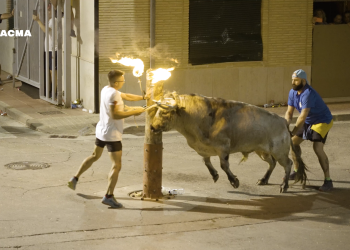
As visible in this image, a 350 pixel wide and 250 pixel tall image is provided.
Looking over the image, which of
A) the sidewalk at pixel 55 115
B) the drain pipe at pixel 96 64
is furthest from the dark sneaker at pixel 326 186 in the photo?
the drain pipe at pixel 96 64

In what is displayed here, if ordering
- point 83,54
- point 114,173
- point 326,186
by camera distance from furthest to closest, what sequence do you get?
point 83,54
point 326,186
point 114,173

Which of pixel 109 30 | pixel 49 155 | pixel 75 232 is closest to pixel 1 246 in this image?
pixel 75 232

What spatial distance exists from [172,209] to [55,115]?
289 inches

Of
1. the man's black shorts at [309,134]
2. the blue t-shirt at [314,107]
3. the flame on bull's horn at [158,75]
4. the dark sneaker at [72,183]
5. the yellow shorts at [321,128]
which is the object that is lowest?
the dark sneaker at [72,183]

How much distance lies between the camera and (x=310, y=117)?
10.0 m

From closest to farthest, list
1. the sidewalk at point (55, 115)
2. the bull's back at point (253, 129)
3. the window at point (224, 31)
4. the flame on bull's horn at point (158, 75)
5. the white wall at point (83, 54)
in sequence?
the flame on bull's horn at point (158, 75), the bull's back at point (253, 129), the sidewalk at point (55, 115), the white wall at point (83, 54), the window at point (224, 31)

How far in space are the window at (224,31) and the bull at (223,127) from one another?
6.67 meters

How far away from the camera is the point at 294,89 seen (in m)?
9.90

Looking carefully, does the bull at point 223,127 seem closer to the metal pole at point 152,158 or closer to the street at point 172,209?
the metal pole at point 152,158

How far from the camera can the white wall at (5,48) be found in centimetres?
2175

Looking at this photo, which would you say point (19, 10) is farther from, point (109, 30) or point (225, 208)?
point (225, 208)

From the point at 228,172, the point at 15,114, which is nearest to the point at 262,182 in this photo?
the point at 228,172

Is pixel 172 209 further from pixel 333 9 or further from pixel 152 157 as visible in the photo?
pixel 333 9

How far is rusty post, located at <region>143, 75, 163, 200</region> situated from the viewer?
897cm
